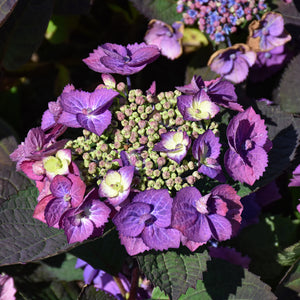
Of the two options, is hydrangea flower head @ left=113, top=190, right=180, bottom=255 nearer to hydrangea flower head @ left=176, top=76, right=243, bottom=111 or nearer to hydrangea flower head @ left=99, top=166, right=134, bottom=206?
hydrangea flower head @ left=99, top=166, right=134, bottom=206

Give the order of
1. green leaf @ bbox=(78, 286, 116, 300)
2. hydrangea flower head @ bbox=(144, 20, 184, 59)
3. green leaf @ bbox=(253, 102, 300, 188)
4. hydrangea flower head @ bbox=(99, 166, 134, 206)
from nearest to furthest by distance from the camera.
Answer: hydrangea flower head @ bbox=(99, 166, 134, 206) < green leaf @ bbox=(253, 102, 300, 188) < green leaf @ bbox=(78, 286, 116, 300) < hydrangea flower head @ bbox=(144, 20, 184, 59)

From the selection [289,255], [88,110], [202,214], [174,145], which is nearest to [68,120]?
[88,110]

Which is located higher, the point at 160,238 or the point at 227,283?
the point at 160,238

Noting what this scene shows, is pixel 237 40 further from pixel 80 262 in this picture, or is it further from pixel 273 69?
pixel 80 262

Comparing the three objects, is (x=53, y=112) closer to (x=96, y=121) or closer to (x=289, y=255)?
(x=96, y=121)

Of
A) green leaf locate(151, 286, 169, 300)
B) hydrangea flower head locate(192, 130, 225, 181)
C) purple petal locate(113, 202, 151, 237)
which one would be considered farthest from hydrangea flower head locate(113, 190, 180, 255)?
green leaf locate(151, 286, 169, 300)

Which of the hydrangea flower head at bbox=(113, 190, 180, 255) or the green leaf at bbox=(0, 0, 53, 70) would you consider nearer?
the hydrangea flower head at bbox=(113, 190, 180, 255)

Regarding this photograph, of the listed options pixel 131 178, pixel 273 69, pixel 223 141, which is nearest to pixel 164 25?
pixel 273 69

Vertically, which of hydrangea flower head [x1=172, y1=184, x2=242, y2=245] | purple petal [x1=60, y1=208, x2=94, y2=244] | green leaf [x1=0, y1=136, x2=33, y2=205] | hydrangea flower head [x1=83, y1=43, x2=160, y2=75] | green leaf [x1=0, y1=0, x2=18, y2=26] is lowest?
green leaf [x1=0, y1=136, x2=33, y2=205]

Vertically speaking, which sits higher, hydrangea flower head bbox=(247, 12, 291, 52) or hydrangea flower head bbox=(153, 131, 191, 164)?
hydrangea flower head bbox=(153, 131, 191, 164)
